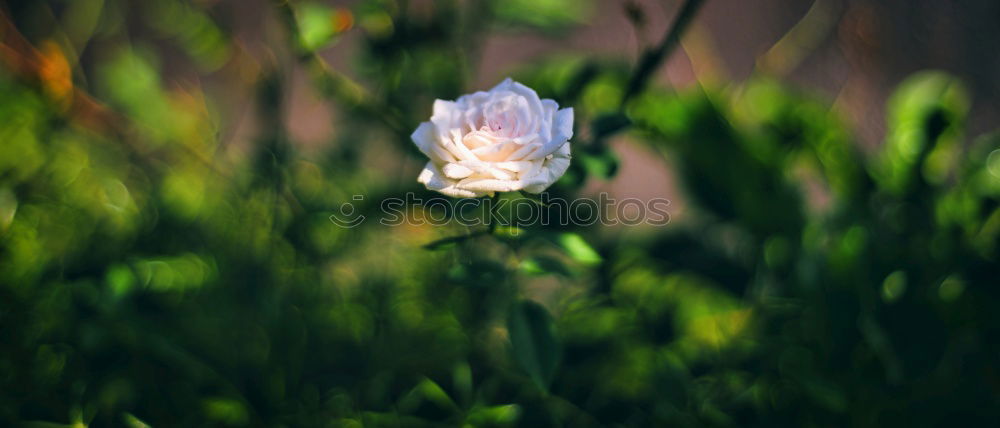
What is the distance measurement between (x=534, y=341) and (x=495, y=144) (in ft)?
0.76

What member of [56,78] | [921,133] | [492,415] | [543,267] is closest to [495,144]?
[543,267]

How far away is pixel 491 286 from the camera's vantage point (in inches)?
34.4

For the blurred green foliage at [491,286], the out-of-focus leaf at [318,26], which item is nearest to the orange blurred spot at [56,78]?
the blurred green foliage at [491,286]

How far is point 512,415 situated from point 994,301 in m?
0.64

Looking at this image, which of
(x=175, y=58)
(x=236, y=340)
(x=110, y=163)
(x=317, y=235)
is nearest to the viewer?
(x=236, y=340)

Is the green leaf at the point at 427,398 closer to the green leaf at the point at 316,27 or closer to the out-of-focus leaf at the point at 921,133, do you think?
the green leaf at the point at 316,27

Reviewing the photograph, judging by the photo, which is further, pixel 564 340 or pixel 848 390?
pixel 564 340

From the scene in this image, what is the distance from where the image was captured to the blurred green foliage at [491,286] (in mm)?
901

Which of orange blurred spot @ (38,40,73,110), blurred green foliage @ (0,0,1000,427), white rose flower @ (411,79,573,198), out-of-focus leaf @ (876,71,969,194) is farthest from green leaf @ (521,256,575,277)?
orange blurred spot @ (38,40,73,110)

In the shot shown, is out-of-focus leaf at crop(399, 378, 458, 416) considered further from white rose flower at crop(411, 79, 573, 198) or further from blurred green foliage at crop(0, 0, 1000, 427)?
white rose flower at crop(411, 79, 573, 198)

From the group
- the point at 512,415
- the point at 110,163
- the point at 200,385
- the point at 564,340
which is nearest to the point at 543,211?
the point at 564,340

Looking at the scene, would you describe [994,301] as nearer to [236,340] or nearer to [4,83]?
[236,340]

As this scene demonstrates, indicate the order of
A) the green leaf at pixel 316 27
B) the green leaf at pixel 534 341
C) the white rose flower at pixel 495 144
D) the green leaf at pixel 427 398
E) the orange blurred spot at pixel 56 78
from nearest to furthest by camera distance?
the white rose flower at pixel 495 144 < the green leaf at pixel 534 341 < the green leaf at pixel 316 27 < the green leaf at pixel 427 398 < the orange blurred spot at pixel 56 78

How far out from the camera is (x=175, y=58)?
1470 millimetres
